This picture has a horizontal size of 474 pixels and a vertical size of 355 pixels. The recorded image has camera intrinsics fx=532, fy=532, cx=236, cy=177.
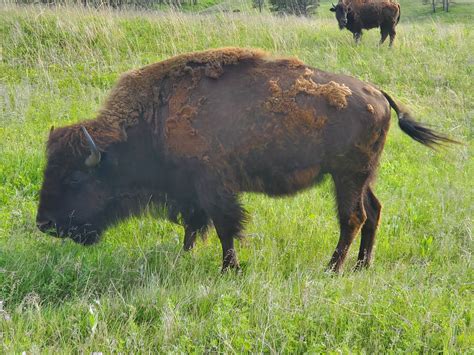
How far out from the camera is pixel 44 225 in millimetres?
4180

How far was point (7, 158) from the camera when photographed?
575 centimetres

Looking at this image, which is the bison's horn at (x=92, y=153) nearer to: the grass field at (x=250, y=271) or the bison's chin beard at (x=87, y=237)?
the bison's chin beard at (x=87, y=237)

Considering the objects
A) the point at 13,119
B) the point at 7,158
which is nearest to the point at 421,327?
the point at 7,158

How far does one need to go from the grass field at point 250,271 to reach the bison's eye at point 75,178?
0.50 meters

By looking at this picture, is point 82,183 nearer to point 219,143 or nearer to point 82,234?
point 82,234

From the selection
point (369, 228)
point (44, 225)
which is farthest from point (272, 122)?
point (44, 225)

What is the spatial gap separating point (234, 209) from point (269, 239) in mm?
570

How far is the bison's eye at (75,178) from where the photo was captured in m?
4.23

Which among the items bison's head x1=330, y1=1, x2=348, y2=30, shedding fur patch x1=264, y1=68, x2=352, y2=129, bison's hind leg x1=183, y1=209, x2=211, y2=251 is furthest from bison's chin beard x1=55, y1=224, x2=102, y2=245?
→ bison's head x1=330, y1=1, x2=348, y2=30

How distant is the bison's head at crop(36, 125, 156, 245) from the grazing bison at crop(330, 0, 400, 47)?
1168 centimetres

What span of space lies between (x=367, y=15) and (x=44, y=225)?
1342 cm

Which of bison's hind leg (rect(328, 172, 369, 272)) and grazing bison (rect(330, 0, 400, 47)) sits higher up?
grazing bison (rect(330, 0, 400, 47))

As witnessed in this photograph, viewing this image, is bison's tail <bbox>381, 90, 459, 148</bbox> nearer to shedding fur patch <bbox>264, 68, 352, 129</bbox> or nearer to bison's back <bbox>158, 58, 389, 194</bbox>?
bison's back <bbox>158, 58, 389, 194</bbox>

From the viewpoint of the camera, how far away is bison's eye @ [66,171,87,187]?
13.9 feet
